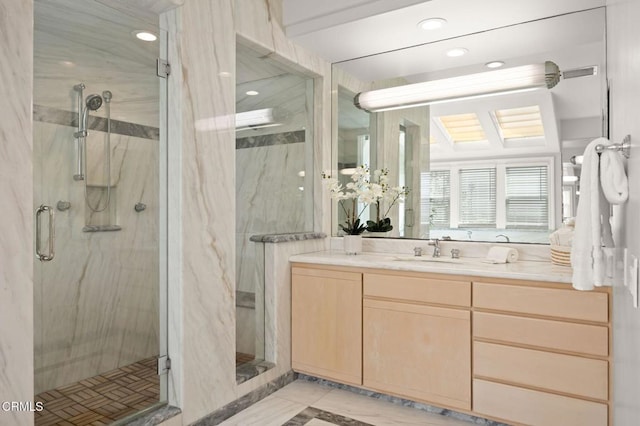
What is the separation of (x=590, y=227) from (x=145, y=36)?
6.93 feet

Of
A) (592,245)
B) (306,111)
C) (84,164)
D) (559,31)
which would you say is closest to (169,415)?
(84,164)

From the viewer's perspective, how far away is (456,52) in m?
2.83

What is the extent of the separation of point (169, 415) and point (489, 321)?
1.68 metres

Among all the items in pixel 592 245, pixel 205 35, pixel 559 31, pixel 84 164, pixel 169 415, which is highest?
pixel 559 31

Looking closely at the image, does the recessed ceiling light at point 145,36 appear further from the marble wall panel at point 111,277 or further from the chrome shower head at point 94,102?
the marble wall panel at point 111,277

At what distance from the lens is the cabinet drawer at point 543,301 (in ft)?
6.28

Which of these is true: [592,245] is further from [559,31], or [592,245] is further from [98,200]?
[98,200]

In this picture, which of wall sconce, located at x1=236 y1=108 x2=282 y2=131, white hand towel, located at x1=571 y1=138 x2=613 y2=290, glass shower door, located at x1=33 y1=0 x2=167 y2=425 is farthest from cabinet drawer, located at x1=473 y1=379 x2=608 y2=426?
wall sconce, located at x1=236 y1=108 x2=282 y2=131

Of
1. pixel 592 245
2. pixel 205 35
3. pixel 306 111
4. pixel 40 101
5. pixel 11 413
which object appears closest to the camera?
pixel 592 245

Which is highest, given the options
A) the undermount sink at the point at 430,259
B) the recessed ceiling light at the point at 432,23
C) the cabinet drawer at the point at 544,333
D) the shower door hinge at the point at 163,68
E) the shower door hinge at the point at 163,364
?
the recessed ceiling light at the point at 432,23

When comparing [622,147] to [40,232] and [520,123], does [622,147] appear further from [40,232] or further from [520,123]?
[40,232]

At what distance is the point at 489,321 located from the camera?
215 cm

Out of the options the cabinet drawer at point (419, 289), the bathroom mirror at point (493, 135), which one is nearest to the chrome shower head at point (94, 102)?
the cabinet drawer at point (419, 289)

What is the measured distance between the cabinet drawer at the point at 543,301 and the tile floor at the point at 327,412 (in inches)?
28.6
